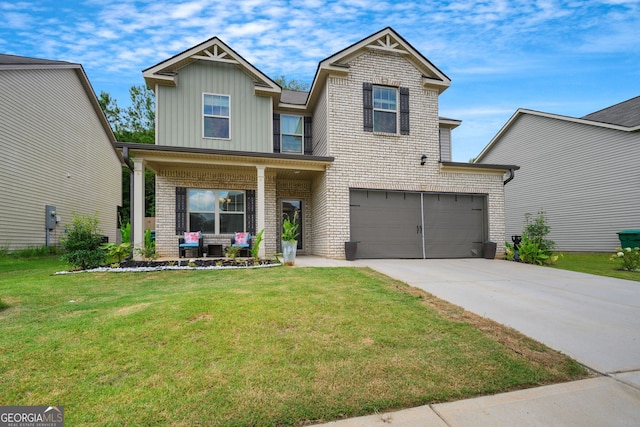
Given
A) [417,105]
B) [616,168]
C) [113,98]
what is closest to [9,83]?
[417,105]

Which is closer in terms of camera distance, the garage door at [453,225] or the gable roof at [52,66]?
the garage door at [453,225]

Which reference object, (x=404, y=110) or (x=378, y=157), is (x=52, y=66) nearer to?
(x=378, y=157)

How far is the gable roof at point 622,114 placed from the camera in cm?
1237

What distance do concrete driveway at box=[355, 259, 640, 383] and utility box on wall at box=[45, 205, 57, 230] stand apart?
43.6ft

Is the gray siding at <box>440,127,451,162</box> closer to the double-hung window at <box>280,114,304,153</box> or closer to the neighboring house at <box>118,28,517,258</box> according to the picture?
the neighboring house at <box>118,28,517,258</box>

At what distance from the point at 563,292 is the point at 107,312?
7.05m

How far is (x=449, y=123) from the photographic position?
13633 millimetres

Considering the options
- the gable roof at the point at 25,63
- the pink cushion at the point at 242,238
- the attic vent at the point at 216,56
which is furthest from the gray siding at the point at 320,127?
the gable roof at the point at 25,63

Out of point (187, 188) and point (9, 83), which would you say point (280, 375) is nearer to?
point (187, 188)

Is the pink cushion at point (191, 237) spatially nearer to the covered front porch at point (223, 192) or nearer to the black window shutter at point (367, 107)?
the covered front porch at point (223, 192)

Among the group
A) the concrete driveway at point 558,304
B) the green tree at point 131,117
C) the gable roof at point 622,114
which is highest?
the green tree at point 131,117

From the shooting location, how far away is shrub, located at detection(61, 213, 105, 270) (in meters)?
7.04

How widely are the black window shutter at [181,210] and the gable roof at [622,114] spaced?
17.1 metres

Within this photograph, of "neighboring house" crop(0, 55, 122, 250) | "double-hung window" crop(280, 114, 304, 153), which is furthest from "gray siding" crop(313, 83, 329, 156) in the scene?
"neighboring house" crop(0, 55, 122, 250)
